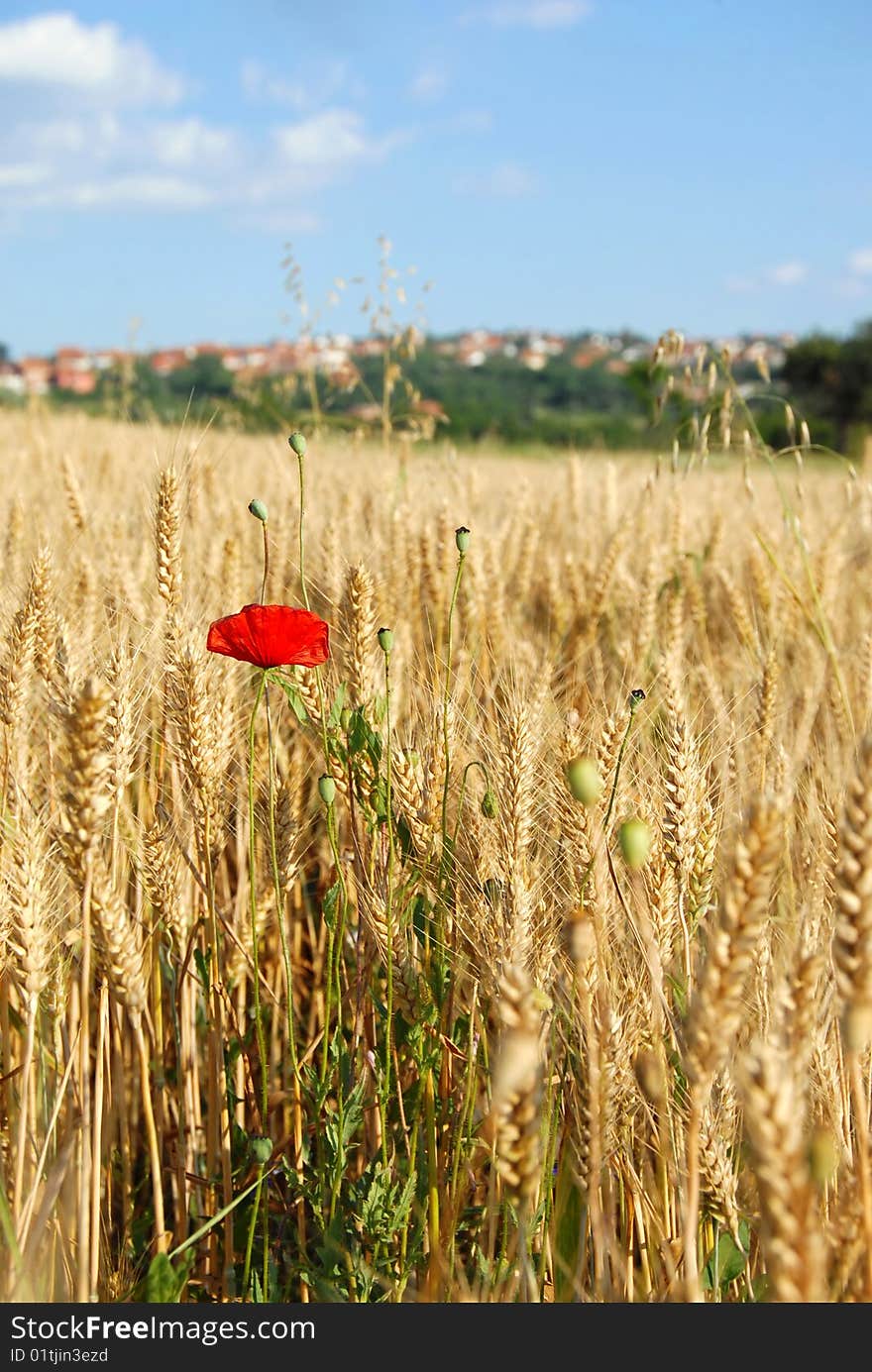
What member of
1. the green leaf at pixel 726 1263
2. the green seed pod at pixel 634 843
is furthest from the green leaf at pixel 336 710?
the green leaf at pixel 726 1263

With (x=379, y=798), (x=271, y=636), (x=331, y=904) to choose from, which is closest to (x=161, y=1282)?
(x=331, y=904)

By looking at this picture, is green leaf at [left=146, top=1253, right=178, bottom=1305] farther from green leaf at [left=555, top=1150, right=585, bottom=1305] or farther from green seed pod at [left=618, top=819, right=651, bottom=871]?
green seed pod at [left=618, top=819, right=651, bottom=871]

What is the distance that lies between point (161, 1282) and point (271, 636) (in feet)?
2.25

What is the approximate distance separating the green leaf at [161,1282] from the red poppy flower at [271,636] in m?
0.63

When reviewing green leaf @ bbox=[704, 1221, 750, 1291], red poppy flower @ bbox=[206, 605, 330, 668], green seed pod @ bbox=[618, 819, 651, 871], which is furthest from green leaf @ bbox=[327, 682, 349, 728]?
green leaf @ bbox=[704, 1221, 750, 1291]

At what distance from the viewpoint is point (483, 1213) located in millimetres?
1275

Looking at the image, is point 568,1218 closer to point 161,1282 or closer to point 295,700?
point 161,1282

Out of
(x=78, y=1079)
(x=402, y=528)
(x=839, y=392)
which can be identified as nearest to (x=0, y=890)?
(x=78, y=1079)

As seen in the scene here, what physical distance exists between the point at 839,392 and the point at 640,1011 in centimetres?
3296

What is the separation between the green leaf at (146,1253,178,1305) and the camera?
1064mm

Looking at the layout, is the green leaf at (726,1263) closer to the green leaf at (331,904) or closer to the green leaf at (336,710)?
the green leaf at (331,904)

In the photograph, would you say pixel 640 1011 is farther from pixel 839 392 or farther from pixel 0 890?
pixel 839 392

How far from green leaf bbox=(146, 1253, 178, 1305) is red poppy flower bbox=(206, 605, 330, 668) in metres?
0.63

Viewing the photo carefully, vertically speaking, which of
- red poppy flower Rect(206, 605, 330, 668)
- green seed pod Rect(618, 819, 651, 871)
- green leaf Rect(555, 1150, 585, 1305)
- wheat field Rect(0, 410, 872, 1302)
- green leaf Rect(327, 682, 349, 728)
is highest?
red poppy flower Rect(206, 605, 330, 668)
